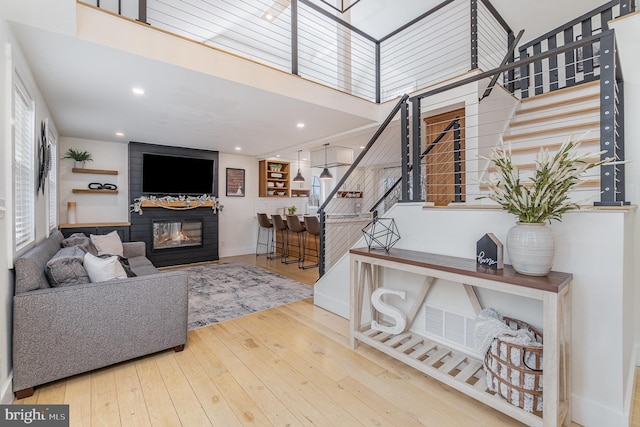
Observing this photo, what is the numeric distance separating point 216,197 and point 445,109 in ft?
15.6

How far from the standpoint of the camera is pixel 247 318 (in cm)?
310

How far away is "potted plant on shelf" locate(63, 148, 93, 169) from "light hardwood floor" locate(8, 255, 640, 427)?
13.8 feet

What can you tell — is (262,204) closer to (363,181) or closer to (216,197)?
(216,197)

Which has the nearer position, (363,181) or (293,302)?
(293,302)

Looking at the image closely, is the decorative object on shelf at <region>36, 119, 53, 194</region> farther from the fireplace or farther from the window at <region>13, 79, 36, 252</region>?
the fireplace

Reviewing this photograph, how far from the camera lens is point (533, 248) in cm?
154

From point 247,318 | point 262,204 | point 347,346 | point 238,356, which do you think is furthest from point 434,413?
point 262,204

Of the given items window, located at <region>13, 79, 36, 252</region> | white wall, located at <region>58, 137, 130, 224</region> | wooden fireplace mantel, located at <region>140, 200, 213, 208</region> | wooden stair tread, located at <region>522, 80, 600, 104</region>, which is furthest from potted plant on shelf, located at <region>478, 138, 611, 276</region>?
white wall, located at <region>58, 137, 130, 224</region>

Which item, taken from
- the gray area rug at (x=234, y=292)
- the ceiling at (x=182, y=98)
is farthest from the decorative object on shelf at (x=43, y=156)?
the gray area rug at (x=234, y=292)

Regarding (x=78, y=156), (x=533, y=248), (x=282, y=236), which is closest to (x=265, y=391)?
(x=533, y=248)

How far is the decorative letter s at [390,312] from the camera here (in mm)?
2332

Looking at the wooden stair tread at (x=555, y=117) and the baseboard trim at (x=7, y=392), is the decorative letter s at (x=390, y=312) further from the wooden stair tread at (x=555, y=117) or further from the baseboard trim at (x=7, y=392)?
the wooden stair tread at (x=555, y=117)

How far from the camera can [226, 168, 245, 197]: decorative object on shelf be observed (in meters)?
6.69

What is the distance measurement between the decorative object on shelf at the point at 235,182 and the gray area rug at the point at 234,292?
2033 millimetres
